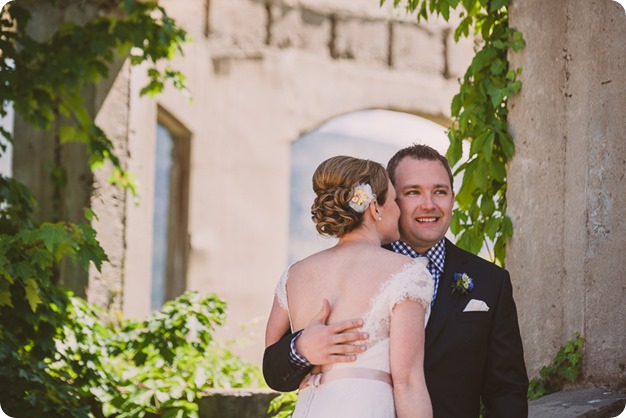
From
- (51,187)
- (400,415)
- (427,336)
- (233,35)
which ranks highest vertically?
(233,35)

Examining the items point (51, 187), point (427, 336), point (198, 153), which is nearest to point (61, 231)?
point (427, 336)

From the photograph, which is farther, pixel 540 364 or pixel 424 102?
pixel 424 102

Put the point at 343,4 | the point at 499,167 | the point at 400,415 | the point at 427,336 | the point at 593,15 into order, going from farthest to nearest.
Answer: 1. the point at 343,4
2. the point at 499,167
3. the point at 593,15
4. the point at 427,336
5. the point at 400,415

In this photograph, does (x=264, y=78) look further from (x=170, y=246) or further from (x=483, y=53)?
(x=483, y=53)

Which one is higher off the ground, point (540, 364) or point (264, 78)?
point (264, 78)

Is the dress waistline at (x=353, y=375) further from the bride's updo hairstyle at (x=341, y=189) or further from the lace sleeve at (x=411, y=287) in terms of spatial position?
the bride's updo hairstyle at (x=341, y=189)

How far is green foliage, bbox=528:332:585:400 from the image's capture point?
4.10 metres

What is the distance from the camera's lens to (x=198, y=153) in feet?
28.5

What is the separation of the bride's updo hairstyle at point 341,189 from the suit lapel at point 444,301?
36cm

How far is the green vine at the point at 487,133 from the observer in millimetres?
4480

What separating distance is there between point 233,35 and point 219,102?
58cm

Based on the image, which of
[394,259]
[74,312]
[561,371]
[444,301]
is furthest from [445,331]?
[74,312]

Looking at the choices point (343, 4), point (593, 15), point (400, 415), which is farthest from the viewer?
point (343, 4)

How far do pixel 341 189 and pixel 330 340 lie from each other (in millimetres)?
404
